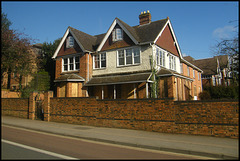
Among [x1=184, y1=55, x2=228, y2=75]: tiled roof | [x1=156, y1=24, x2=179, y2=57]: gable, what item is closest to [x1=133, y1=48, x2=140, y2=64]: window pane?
[x1=156, y1=24, x2=179, y2=57]: gable

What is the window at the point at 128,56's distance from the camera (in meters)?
19.0

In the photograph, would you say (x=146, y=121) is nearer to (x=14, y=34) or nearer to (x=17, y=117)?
(x=17, y=117)

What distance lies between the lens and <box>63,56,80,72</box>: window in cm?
2220

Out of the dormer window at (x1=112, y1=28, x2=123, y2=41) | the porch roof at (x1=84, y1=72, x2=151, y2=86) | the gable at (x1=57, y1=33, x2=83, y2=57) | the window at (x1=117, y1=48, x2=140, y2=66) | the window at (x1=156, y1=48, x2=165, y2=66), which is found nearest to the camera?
the porch roof at (x1=84, y1=72, x2=151, y2=86)

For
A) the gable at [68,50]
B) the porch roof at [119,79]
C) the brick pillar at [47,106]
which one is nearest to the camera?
the brick pillar at [47,106]

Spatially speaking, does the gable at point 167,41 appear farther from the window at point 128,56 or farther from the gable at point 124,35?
the gable at point 124,35

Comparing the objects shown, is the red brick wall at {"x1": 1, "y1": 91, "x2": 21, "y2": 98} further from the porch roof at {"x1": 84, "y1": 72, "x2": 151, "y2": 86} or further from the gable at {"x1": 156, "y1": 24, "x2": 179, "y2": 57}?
the gable at {"x1": 156, "y1": 24, "x2": 179, "y2": 57}

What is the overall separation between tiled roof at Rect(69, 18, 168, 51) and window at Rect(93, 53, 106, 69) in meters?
1.31

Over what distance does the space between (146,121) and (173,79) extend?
7.74 meters

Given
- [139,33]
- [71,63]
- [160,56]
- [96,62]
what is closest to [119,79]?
[96,62]

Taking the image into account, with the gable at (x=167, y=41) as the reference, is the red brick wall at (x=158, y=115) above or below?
below

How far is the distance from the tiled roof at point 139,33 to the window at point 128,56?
1.19 meters

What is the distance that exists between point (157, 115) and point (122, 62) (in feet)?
33.1

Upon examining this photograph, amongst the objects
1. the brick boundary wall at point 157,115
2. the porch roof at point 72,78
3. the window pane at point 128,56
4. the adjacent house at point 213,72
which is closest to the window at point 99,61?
the porch roof at point 72,78
